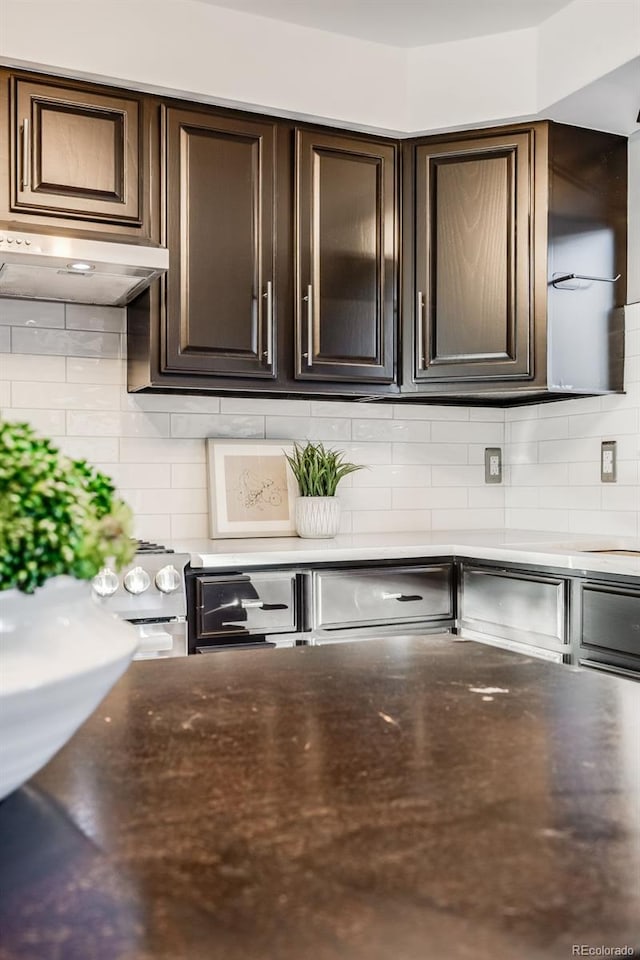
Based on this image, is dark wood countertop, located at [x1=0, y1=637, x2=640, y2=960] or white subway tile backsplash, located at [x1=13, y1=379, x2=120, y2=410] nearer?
dark wood countertop, located at [x1=0, y1=637, x2=640, y2=960]

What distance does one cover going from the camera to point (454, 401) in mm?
3553

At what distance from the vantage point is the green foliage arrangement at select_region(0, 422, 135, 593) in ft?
1.83

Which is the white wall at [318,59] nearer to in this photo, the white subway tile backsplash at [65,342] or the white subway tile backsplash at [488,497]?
the white subway tile backsplash at [65,342]

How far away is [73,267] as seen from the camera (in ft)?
8.32

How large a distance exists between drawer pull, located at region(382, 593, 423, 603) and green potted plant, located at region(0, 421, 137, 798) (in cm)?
222

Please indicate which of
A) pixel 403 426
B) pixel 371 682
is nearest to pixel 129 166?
pixel 403 426

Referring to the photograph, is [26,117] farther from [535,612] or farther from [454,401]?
[535,612]

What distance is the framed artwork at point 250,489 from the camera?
3117mm

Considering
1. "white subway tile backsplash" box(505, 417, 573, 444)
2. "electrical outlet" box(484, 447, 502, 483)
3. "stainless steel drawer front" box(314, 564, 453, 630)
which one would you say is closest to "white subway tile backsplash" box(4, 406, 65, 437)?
"stainless steel drawer front" box(314, 564, 453, 630)

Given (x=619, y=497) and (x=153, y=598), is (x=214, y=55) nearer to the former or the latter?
(x=153, y=598)

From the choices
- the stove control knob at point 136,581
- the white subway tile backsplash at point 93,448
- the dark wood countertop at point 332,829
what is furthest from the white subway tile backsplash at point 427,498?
the dark wood countertop at point 332,829

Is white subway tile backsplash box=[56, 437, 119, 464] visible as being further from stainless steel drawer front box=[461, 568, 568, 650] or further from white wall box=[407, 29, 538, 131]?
white wall box=[407, 29, 538, 131]

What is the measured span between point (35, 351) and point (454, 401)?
1686mm

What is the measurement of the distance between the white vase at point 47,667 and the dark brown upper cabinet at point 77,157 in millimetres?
2152
